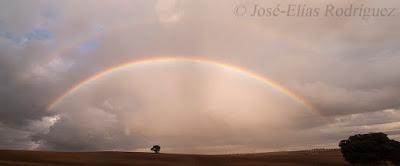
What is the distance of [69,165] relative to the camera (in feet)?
226

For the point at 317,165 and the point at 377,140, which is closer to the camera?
the point at 377,140

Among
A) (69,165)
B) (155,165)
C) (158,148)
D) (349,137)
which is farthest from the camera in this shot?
(158,148)

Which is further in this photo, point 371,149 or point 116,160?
point 116,160

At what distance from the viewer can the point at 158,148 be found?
14250 cm

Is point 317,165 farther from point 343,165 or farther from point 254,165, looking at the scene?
point 254,165

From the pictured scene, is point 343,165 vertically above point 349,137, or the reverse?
point 349,137

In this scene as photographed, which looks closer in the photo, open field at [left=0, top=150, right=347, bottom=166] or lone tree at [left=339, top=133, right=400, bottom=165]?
→ lone tree at [left=339, top=133, right=400, bottom=165]

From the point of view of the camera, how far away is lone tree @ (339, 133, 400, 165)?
71125 mm

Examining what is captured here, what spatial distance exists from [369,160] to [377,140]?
390 cm

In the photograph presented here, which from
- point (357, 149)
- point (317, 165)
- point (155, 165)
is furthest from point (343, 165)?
point (155, 165)

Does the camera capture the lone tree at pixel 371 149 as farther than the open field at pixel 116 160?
No

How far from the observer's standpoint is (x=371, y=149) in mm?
71250

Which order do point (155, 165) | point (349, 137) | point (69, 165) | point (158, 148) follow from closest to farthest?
1. point (69, 165)
2. point (349, 137)
3. point (155, 165)
4. point (158, 148)

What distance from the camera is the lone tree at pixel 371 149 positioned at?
71.1 metres
